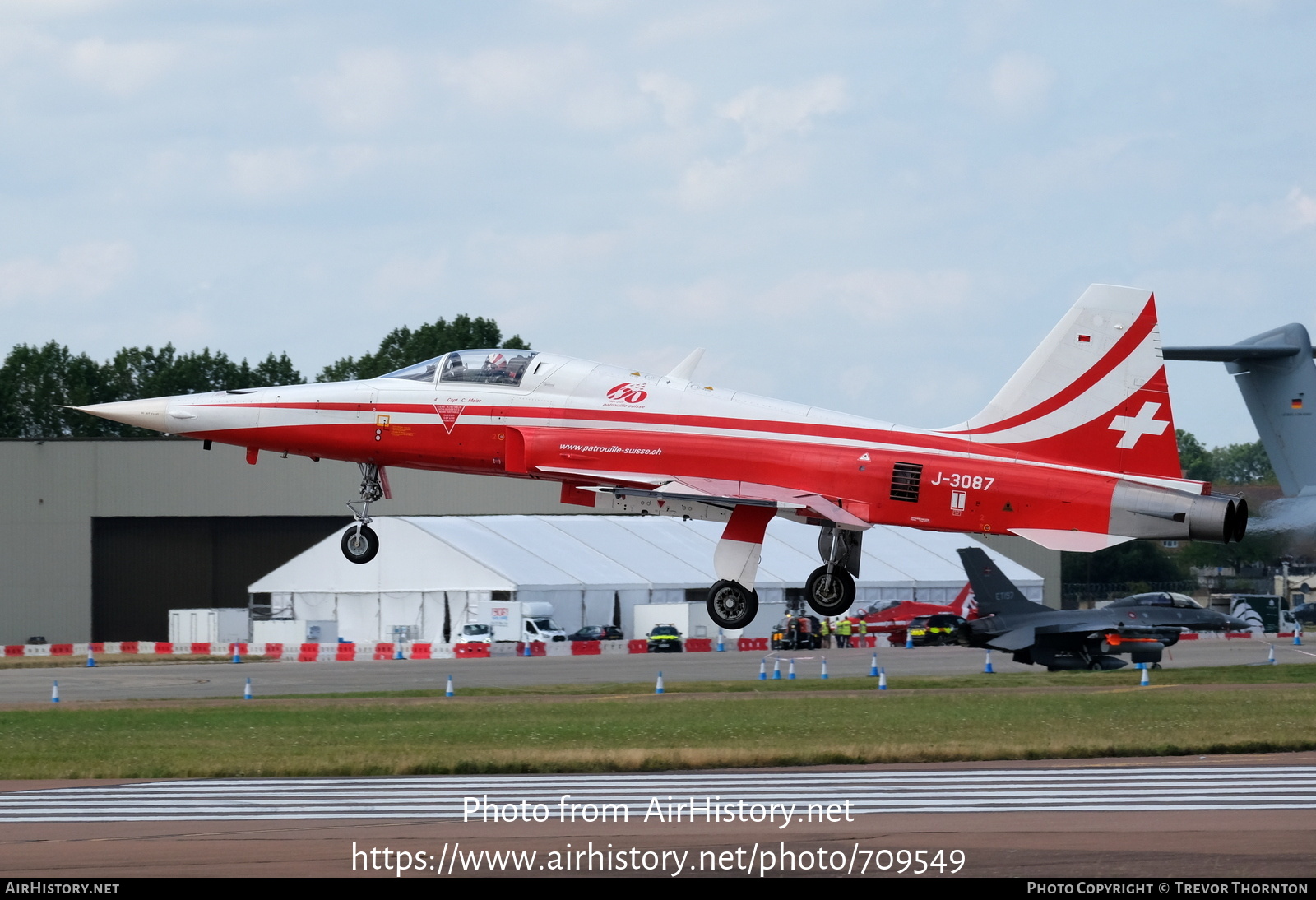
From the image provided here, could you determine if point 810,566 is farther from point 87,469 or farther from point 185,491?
point 87,469

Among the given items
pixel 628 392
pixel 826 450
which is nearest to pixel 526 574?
pixel 628 392

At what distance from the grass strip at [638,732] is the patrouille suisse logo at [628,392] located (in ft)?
31.1

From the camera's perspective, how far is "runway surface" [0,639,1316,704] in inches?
1973

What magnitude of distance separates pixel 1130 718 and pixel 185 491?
5340 centimetres

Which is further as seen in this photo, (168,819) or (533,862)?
(168,819)

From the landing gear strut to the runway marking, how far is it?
296 centimetres

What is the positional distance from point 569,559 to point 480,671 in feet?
52.9

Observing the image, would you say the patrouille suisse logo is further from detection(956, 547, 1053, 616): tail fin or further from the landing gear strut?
detection(956, 547, 1053, 616): tail fin

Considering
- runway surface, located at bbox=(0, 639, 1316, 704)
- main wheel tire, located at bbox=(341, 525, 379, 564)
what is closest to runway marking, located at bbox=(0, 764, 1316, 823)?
main wheel tire, located at bbox=(341, 525, 379, 564)

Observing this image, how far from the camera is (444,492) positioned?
77938 millimetres

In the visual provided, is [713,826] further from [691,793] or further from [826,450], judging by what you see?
[826,450]

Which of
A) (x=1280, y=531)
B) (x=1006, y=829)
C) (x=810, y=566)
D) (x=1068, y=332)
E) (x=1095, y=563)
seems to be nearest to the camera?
(x=1006, y=829)

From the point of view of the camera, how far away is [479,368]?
75.2ft
